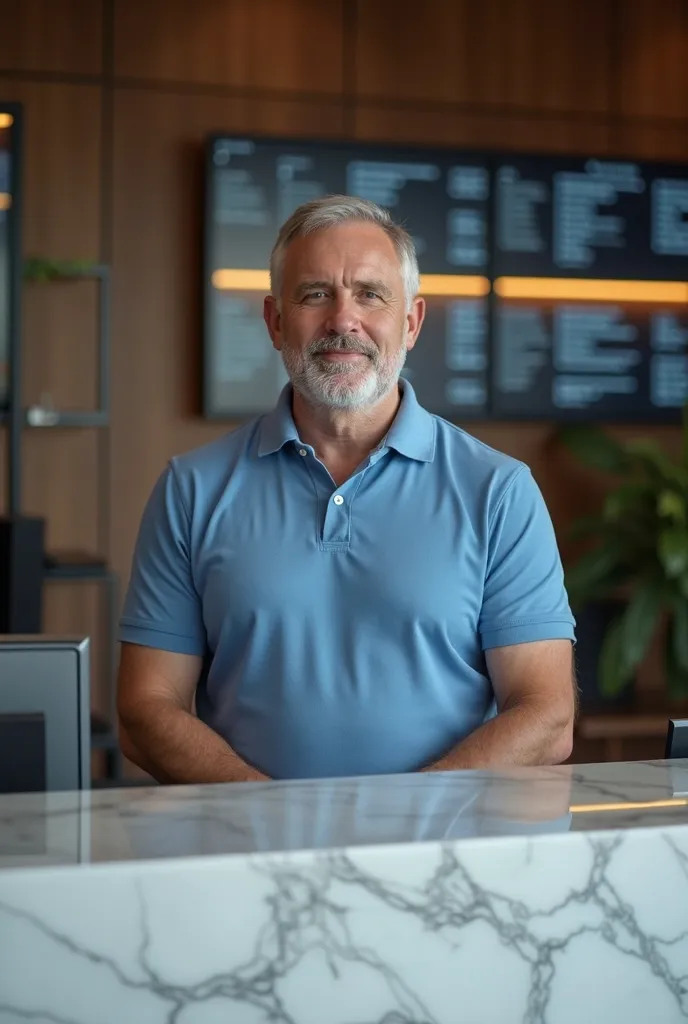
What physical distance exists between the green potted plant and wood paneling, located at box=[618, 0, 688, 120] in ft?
3.72

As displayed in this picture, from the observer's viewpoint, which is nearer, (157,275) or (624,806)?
(624,806)

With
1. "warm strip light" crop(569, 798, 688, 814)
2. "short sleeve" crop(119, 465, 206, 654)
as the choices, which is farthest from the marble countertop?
"short sleeve" crop(119, 465, 206, 654)

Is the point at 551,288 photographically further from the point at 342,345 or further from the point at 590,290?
Answer: the point at 342,345

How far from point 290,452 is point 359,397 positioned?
0.13 meters

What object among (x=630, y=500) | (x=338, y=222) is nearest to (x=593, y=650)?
(x=630, y=500)

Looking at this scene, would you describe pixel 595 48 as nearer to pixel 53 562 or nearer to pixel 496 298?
pixel 496 298

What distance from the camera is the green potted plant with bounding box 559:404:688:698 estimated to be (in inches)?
159

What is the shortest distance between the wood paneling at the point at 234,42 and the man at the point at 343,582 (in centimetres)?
237

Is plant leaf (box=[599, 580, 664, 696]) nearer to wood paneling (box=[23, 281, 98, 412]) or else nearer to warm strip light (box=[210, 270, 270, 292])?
warm strip light (box=[210, 270, 270, 292])

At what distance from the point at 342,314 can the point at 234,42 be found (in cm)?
253

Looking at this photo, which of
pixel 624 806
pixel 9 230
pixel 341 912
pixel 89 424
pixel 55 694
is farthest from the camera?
pixel 89 424

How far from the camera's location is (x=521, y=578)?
182 cm

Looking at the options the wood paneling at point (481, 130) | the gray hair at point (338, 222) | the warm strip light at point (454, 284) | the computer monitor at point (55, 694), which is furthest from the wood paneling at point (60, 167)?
the computer monitor at point (55, 694)

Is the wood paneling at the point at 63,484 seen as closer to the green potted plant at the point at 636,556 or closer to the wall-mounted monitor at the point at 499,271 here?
the wall-mounted monitor at the point at 499,271
